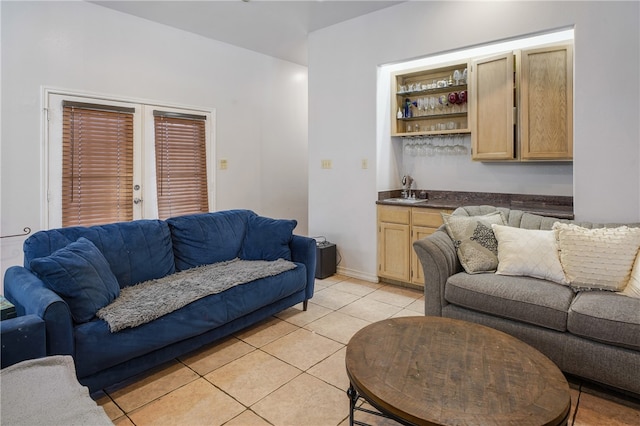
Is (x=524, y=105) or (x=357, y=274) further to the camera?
(x=357, y=274)

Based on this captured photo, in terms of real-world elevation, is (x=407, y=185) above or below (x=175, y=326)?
above

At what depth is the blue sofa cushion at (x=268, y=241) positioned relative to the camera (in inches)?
129

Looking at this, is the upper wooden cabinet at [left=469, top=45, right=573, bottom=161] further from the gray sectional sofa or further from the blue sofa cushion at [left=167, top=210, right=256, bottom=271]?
the blue sofa cushion at [left=167, top=210, right=256, bottom=271]

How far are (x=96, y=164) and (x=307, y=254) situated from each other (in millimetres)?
2333

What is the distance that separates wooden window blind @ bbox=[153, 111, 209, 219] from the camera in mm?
4256

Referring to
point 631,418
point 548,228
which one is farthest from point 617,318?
point 548,228

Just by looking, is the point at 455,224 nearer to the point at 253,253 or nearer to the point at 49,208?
the point at 253,253

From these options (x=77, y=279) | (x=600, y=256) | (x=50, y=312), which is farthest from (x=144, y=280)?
(x=600, y=256)

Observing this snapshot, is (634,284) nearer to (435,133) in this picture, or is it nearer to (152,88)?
(435,133)

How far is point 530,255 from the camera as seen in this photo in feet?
8.16

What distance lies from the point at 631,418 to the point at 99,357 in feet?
8.94

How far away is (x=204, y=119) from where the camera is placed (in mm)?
4629

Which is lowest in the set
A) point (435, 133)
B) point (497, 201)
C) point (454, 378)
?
point (454, 378)

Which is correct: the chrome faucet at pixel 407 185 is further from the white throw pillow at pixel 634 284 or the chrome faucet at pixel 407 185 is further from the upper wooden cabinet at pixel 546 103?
the white throw pillow at pixel 634 284
